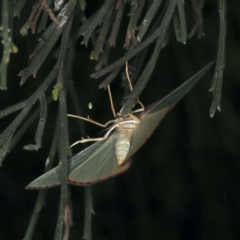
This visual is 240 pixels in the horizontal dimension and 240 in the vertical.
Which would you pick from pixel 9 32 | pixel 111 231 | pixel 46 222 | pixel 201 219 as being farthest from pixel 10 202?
pixel 9 32

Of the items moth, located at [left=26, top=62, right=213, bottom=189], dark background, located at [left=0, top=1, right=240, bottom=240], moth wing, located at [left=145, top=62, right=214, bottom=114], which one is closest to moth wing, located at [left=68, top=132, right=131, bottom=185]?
moth, located at [left=26, top=62, right=213, bottom=189]

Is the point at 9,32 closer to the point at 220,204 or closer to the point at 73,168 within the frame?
the point at 73,168

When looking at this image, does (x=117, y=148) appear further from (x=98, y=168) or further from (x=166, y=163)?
(x=166, y=163)

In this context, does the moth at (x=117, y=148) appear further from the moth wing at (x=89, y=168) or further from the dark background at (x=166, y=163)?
the dark background at (x=166, y=163)

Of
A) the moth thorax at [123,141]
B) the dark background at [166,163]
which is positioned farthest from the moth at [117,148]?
the dark background at [166,163]

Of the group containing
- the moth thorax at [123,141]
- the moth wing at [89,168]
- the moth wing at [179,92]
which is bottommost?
the moth wing at [89,168]

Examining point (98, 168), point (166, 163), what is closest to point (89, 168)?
point (98, 168)
